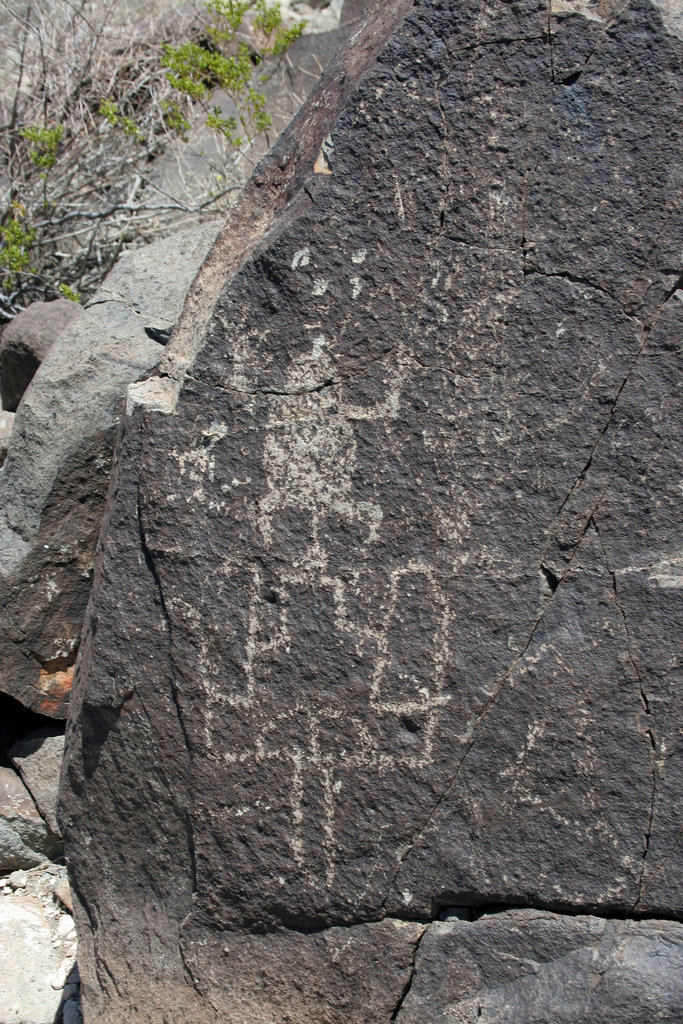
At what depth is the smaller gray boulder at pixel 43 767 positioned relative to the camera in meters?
2.34

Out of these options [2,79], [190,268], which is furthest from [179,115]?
[190,268]

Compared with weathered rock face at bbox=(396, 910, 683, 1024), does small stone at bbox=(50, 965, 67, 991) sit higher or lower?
lower

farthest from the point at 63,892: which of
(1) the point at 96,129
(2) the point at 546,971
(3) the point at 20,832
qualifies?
(1) the point at 96,129

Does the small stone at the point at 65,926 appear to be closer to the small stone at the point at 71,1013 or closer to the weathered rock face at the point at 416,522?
the small stone at the point at 71,1013

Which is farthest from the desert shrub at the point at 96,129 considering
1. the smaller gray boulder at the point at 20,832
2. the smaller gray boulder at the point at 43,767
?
the smaller gray boulder at the point at 20,832

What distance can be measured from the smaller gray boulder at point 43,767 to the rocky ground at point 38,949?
146 millimetres

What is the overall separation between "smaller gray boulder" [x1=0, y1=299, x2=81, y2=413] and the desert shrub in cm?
71

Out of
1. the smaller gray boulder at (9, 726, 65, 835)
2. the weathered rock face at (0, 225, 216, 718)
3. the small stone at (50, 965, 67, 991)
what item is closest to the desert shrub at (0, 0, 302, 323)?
the weathered rock face at (0, 225, 216, 718)

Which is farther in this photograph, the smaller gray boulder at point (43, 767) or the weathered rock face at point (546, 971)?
the smaller gray boulder at point (43, 767)

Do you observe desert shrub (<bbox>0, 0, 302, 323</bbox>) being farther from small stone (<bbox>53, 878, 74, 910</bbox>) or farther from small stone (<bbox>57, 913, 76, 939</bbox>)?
small stone (<bbox>57, 913, 76, 939</bbox>)

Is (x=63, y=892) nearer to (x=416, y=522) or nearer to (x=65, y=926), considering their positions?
(x=65, y=926)

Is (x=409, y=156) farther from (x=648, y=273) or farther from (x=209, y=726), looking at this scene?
(x=209, y=726)

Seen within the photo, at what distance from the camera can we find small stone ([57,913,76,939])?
2166mm

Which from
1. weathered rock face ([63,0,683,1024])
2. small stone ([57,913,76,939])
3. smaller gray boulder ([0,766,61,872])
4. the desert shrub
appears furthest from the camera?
the desert shrub
